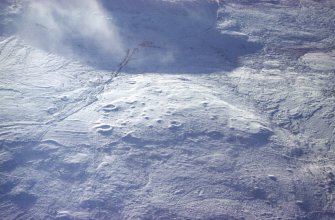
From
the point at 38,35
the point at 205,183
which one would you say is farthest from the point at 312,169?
the point at 38,35

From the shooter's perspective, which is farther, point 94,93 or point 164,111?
point 94,93

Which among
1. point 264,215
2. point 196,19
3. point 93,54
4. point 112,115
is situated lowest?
point 264,215

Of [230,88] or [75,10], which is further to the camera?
[75,10]

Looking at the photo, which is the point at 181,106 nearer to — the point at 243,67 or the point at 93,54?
the point at 243,67

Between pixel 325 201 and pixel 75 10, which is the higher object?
pixel 75 10

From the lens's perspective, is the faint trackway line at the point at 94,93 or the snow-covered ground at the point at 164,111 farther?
the faint trackway line at the point at 94,93

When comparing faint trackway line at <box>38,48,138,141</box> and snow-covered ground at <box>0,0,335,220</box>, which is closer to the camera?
snow-covered ground at <box>0,0,335,220</box>

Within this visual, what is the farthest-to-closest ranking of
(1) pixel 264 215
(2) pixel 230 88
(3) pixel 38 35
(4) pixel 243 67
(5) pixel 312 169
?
(3) pixel 38 35 < (4) pixel 243 67 < (2) pixel 230 88 < (5) pixel 312 169 < (1) pixel 264 215

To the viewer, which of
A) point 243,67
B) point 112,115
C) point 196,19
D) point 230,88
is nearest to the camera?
point 112,115
